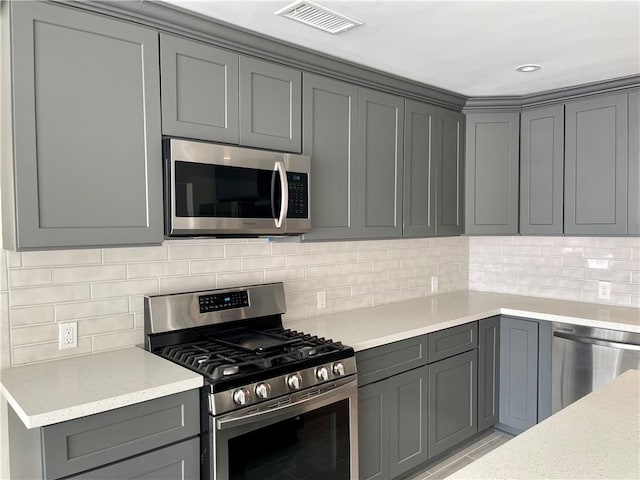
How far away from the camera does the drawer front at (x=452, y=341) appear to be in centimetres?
295

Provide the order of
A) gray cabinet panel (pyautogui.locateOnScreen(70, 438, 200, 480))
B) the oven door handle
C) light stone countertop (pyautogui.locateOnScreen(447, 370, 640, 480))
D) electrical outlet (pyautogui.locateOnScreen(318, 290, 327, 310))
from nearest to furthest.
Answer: light stone countertop (pyautogui.locateOnScreen(447, 370, 640, 480)) < gray cabinet panel (pyautogui.locateOnScreen(70, 438, 200, 480)) < the oven door handle < electrical outlet (pyautogui.locateOnScreen(318, 290, 327, 310))

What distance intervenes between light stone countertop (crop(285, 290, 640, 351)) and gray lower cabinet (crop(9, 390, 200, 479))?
2.94ft

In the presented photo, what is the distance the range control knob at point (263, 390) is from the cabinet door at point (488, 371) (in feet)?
5.91

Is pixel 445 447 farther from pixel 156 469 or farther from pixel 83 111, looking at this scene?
pixel 83 111

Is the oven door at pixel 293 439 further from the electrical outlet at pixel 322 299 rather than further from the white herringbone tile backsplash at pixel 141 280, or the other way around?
the electrical outlet at pixel 322 299

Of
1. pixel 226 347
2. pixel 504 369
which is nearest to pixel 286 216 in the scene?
pixel 226 347

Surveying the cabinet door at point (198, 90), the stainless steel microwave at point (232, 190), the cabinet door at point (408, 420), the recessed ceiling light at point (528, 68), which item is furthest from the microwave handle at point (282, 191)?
the recessed ceiling light at point (528, 68)

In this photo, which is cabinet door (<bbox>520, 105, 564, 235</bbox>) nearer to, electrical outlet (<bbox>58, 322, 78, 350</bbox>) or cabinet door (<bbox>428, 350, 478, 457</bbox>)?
cabinet door (<bbox>428, 350, 478, 457</bbox>)

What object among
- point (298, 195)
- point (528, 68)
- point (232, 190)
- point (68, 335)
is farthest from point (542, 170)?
point (68, 335)

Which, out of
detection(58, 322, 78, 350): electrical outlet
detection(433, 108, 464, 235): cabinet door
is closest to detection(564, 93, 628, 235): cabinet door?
detection(433, 108, 464, 235): cabinet door

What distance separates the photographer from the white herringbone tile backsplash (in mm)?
2043

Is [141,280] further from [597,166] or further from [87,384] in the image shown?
[597,166]

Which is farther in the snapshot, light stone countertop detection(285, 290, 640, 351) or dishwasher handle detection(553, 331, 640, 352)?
dishwasher handle detection(553, 331, 640, 352)

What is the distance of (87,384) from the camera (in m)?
1.80
